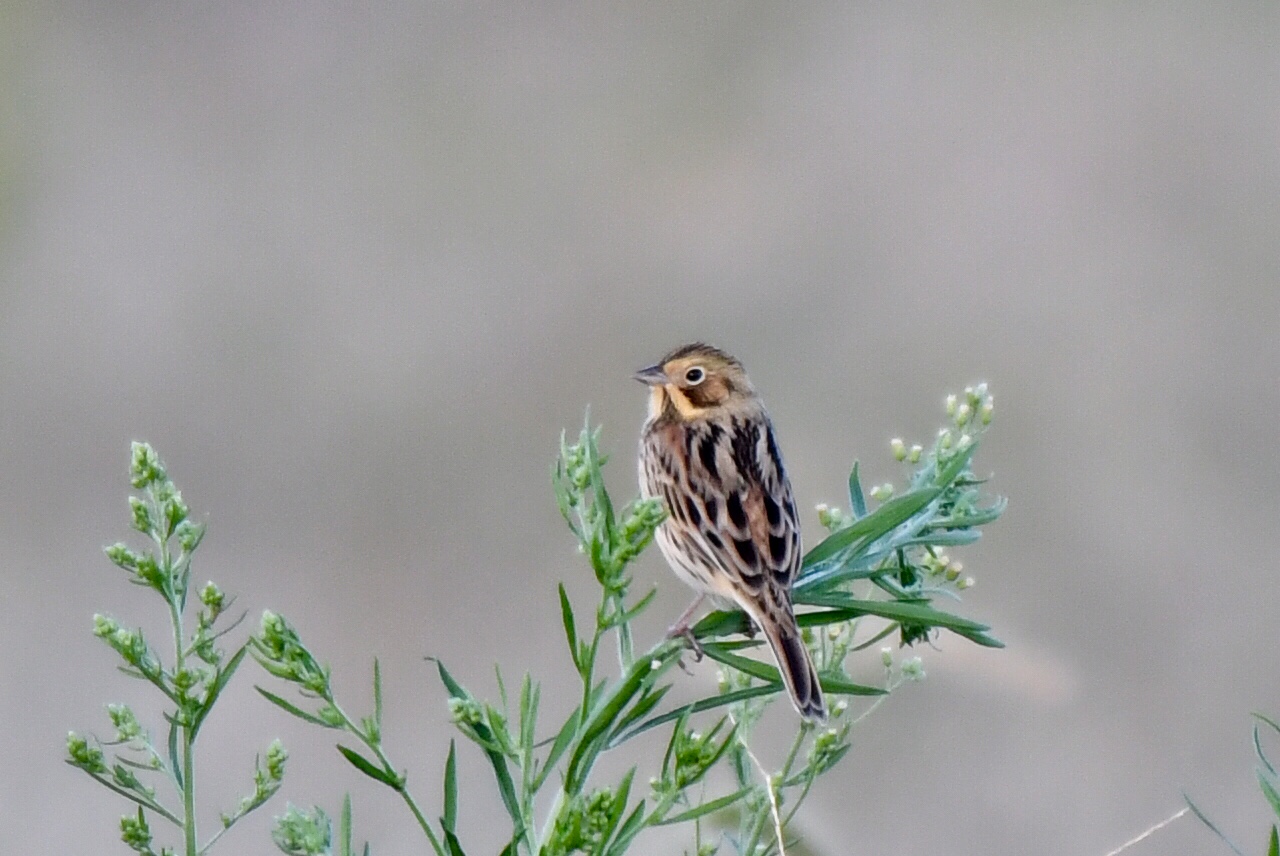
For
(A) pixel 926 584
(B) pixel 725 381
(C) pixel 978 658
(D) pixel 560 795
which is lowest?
(D) pixel 560 795

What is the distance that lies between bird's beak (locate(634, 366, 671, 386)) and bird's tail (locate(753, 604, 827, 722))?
0.45 m

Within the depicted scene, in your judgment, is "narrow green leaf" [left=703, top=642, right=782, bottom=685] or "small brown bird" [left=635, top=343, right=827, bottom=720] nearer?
"narrow green leaf" [left=703, top=642, right=782, bottom=685]

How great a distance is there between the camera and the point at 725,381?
1.49m

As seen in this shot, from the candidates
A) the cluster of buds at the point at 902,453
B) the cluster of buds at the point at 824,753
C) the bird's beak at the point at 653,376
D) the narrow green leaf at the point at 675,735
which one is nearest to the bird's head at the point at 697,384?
the bird's beak at the point at 653,376

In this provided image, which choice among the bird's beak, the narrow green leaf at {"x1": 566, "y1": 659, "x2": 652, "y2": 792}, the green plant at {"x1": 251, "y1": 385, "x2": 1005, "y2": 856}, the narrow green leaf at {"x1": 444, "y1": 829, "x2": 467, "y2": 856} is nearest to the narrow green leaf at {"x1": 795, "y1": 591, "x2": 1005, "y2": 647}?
the green plant at {"x1": 251, "y1": 385, "x2": 1005, "y2": 856}

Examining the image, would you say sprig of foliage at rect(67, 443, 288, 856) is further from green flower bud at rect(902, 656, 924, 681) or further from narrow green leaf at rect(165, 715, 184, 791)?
green flower bud at rect(902, 656, 924, 681)

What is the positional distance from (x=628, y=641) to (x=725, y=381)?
728mm

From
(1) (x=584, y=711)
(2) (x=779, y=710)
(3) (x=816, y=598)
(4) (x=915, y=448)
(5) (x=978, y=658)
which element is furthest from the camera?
(2) (x=779, y=710)

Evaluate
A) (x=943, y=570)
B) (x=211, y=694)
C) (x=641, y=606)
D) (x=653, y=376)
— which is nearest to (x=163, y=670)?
(x=211, y=694)

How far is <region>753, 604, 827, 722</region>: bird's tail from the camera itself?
0.91 metres

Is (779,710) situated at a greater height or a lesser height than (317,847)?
greater

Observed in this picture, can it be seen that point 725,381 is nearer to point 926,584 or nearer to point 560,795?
point 926,584

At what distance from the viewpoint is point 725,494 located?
4.04ft

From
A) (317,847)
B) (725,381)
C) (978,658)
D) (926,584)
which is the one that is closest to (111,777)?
(317,847)
